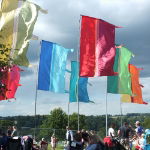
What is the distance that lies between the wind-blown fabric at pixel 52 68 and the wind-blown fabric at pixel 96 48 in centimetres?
395

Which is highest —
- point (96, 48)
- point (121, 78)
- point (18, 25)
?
point (18, 25)

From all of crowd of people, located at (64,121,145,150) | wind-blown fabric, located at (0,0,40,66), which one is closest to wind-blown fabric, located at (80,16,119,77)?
crowd of people, located at (64,121,145,150)

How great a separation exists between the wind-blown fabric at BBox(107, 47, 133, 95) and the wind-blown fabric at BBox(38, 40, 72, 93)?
402 centimetres

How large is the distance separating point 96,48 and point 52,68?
14.0ft

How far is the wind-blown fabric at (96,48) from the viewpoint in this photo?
22234 millimetres

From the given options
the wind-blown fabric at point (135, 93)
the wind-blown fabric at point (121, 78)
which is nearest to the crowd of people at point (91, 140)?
the wind-blown fabric at point (121, 78)

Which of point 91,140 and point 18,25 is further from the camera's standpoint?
point 18,25

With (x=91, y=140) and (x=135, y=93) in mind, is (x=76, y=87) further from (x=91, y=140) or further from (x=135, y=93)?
(x=91, y=140)

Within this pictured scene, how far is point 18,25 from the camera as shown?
19.2 m

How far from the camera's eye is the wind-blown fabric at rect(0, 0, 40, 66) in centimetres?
1861

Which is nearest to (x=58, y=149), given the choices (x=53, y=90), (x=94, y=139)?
(x=53, y=90)

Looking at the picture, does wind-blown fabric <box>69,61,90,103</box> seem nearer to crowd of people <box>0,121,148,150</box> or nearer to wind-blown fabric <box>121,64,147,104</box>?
crowd of people <box>0,121,148,150</box>

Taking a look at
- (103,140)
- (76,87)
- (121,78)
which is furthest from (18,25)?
(121,78)

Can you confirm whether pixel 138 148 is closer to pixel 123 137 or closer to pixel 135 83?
pixel 123 137
